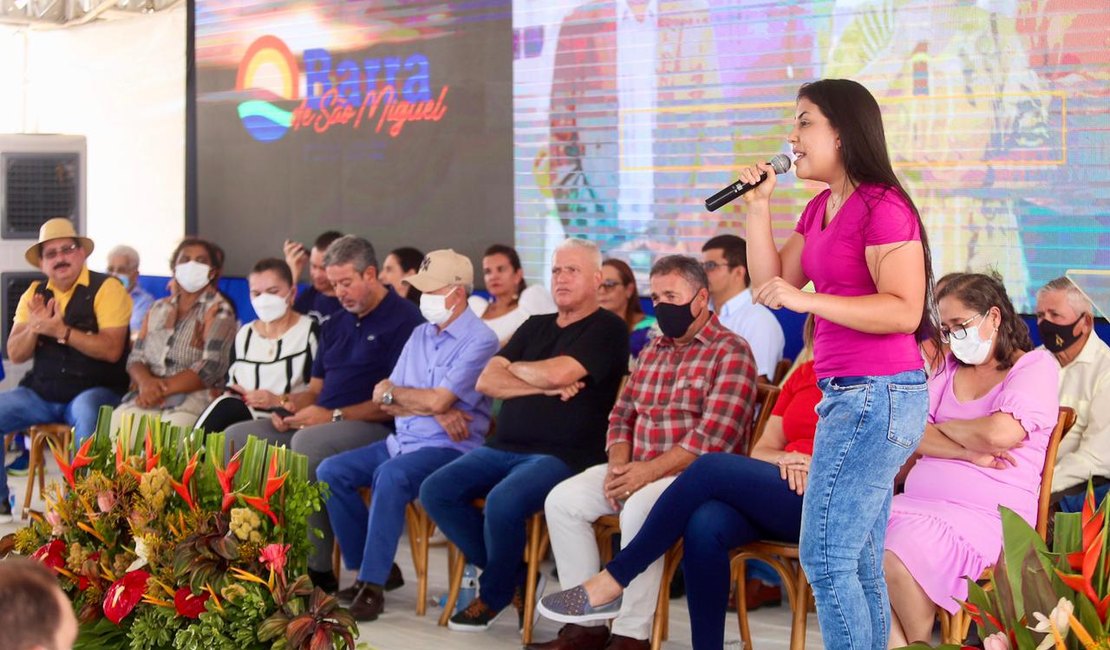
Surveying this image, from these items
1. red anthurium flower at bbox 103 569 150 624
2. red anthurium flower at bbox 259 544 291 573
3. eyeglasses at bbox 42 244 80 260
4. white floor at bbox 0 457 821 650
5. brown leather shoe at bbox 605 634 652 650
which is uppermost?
eyeglasses at bbox 42 244 80 260

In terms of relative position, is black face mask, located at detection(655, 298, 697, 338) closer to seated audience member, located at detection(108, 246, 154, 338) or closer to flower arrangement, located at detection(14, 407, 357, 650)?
flower arrangement, located at detection(14, 407, 357, 650)

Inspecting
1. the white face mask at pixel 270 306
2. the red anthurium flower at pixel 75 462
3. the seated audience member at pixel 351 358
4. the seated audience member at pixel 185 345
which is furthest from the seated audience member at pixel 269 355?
the red anthurium flower at pixel 75 462

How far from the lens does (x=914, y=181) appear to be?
17.7 ft

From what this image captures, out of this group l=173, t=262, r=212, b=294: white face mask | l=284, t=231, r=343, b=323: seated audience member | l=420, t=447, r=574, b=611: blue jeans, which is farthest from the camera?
l=284, t=231, r=343, b=323: seated audience member

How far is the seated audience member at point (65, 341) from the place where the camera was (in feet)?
19.9

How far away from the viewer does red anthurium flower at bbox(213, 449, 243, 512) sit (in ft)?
9.59

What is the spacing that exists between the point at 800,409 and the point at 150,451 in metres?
1.80

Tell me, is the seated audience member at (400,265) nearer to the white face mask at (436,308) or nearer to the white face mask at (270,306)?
the white face mask at (270,306)

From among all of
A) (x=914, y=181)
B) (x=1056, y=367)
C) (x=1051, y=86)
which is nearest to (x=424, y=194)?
(x=914, y=181)

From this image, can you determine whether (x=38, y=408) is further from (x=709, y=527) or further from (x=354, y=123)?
(x=709, y=527)

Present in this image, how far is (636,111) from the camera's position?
631 centimetres

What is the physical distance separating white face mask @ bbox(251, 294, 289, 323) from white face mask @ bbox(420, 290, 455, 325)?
2.68 feet

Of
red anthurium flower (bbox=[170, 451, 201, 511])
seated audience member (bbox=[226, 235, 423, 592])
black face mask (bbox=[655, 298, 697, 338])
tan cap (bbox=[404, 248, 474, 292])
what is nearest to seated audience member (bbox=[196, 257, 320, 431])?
seated audience member (bbox=[226, 235, 423, 592])

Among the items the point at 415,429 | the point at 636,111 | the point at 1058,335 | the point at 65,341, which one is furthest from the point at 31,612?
the point at 636,111
